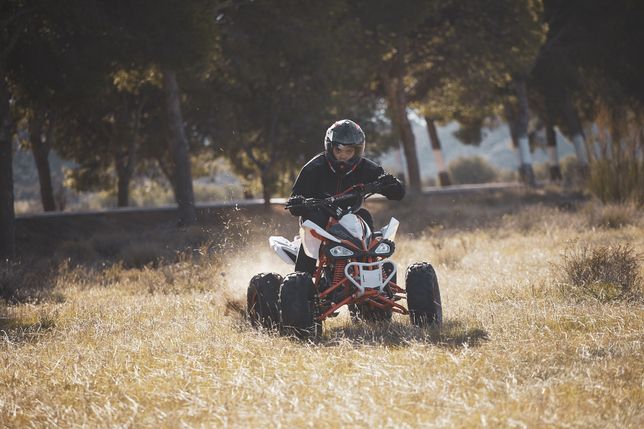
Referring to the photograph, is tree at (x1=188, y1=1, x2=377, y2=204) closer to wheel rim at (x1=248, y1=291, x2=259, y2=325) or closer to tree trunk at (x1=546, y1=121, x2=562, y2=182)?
tree trunk at (x1=546, y1=121, x2=562, y2=182)

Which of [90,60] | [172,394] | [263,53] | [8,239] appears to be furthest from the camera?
[263,53]

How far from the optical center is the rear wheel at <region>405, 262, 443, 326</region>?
7133 mm

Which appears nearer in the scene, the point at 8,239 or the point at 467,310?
the point at 467,310

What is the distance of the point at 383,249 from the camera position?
7125 mm

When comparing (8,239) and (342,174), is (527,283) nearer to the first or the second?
(342,174)

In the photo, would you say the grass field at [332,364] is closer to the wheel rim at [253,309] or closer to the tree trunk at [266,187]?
the wheel rim at [253,309]

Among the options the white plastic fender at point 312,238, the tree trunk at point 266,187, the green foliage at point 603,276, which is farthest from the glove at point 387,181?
the tree trunk at point 266,187

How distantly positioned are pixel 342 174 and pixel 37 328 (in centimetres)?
350

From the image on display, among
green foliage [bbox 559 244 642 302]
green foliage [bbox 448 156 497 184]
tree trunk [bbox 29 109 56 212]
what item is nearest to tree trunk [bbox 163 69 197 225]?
tree trunk [bbox 29 109 56 212]

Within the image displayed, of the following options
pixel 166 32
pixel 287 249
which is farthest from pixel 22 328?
pixel 166 32

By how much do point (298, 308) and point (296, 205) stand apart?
0.98 m

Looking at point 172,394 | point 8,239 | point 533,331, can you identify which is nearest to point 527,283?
point 533,331

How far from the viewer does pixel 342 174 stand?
7.78 metres

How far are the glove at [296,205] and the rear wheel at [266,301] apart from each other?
693mm
